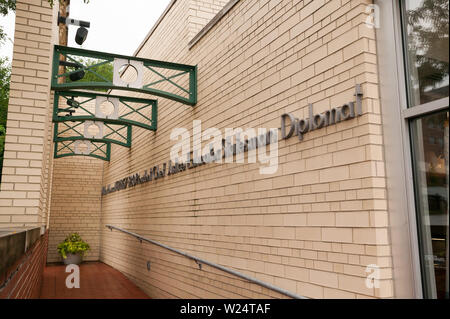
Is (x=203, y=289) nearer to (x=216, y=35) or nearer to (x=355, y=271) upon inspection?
(x=355, y=271)

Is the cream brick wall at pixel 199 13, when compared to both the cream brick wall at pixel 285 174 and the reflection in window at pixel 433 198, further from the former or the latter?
the reflection in window at pixel 433 198

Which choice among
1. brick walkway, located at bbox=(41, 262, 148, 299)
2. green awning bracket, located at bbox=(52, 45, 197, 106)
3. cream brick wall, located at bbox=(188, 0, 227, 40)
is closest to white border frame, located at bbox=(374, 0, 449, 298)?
green awning bracket, located at bbox=(52, 45, 197, 106)

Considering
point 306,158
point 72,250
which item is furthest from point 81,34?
point 72,250

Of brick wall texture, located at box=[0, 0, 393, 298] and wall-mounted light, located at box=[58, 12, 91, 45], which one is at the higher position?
wall-mounted light, located at box=[58, 12, 91, 45]

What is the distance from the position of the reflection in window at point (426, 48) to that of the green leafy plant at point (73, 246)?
12.1 metres

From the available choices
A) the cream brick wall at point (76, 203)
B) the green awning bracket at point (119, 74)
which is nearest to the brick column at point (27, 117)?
the green awning bracket at point (119, 74)

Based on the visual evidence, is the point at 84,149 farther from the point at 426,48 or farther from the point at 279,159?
the point at 426,48

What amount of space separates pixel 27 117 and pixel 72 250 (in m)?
9.87

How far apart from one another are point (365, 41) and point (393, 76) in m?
0.37

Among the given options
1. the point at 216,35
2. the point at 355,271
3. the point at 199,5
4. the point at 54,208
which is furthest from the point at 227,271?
the point at 54,208

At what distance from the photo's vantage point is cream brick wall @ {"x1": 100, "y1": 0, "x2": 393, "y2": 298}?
3244 mm

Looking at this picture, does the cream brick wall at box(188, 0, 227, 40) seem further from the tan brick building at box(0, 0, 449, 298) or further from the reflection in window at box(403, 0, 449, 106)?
the reflection in window at box(403, 0, 449, 106)

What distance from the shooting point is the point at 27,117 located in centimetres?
407

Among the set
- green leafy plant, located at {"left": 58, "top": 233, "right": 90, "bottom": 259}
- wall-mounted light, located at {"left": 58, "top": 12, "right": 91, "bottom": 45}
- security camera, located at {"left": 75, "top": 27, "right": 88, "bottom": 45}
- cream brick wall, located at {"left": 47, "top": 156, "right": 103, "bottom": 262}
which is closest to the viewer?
wall-mounted light, located at {"left": 58, "top": 12, "right": 91, "bottom": 45}
